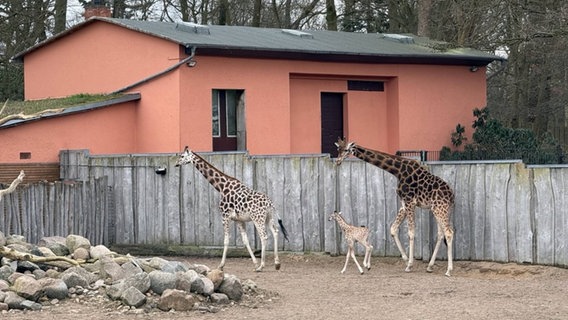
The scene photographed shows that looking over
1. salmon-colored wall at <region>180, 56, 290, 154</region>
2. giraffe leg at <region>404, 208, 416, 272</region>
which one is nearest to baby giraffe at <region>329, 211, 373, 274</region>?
giraffe leg at <region>404, 208, 416, 272</region>

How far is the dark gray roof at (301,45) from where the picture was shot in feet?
79.6

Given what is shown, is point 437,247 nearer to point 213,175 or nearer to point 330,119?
point 213,175

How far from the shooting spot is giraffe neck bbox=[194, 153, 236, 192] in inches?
688

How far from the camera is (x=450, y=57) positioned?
89.6 feet

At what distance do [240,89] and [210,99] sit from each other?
95 centimetres

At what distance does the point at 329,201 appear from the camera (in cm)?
1850

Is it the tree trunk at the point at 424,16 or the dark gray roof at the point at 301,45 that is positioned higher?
the tree trunk at the point at 424,16

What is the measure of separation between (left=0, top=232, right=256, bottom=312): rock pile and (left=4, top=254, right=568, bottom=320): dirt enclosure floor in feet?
0.64

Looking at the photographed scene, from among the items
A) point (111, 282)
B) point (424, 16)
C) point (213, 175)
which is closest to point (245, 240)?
point (213, 175)

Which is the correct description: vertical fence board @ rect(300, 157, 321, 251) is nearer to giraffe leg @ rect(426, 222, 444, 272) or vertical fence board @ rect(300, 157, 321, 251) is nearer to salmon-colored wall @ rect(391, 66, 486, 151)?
giraffe leg @ rect(426, 222, 444, 272)

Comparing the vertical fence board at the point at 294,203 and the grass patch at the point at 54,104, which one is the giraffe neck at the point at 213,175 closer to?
the vertical fence board at the point at 294,203

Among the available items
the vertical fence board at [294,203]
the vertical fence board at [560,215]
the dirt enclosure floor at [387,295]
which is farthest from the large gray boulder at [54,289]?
the vertical fence board at [560,215]

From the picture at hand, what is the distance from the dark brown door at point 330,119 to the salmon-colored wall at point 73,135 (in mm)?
5078

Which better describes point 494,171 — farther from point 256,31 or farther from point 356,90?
point 256,31
